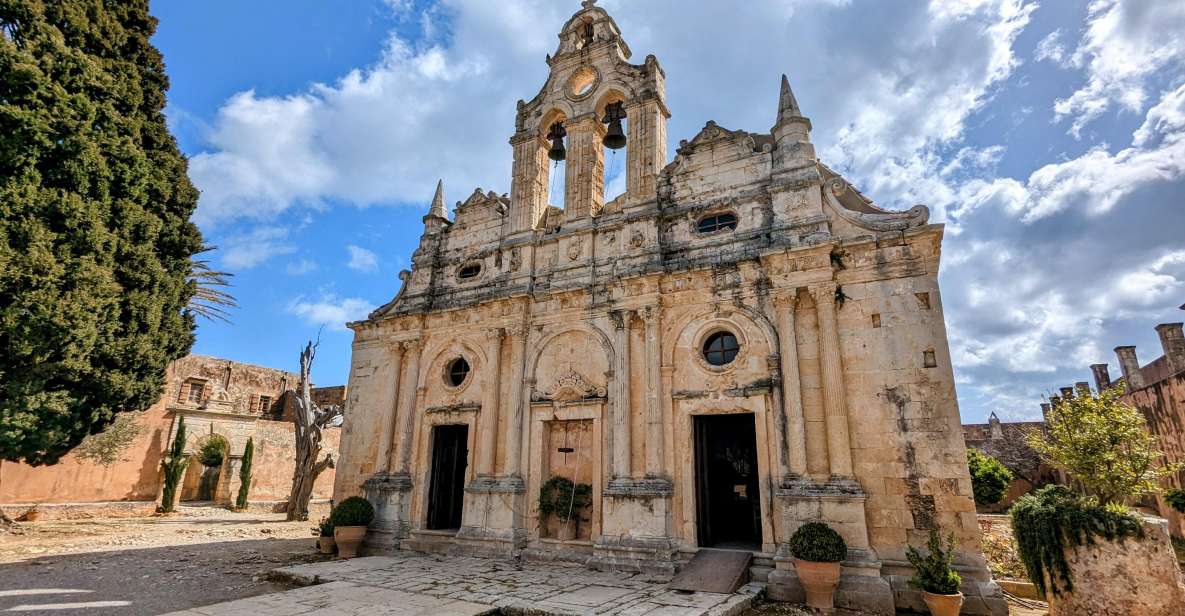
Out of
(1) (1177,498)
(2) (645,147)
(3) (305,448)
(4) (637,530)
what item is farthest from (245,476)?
(1) (1177,498)

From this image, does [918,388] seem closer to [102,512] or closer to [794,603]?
[794,603]

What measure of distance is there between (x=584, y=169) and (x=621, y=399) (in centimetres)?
613

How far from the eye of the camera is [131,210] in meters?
13.0

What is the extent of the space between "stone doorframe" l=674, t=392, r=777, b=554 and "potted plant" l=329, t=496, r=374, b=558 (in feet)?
23.1

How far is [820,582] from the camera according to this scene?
7934mm

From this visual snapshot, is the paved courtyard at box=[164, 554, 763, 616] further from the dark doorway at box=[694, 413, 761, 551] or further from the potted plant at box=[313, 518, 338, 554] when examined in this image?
the dark doorway at box=[694, 413, 761, 551]

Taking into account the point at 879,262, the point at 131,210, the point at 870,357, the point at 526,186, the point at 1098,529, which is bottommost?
the point at 1098,529

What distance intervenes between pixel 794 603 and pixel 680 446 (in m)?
3.19

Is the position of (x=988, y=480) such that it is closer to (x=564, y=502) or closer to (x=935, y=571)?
(x=935, y=571)

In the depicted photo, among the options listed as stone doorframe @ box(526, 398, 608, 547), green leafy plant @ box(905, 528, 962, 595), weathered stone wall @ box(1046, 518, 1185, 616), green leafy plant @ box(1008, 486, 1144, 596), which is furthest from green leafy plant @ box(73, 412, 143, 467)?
weathered stone wall @ box(1046, 518, 1185, 616)

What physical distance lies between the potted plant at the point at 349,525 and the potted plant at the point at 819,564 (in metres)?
9.07

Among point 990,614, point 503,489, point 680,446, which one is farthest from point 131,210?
point 990,614

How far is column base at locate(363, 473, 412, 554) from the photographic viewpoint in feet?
41.4

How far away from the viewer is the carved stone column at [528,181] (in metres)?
14.4
